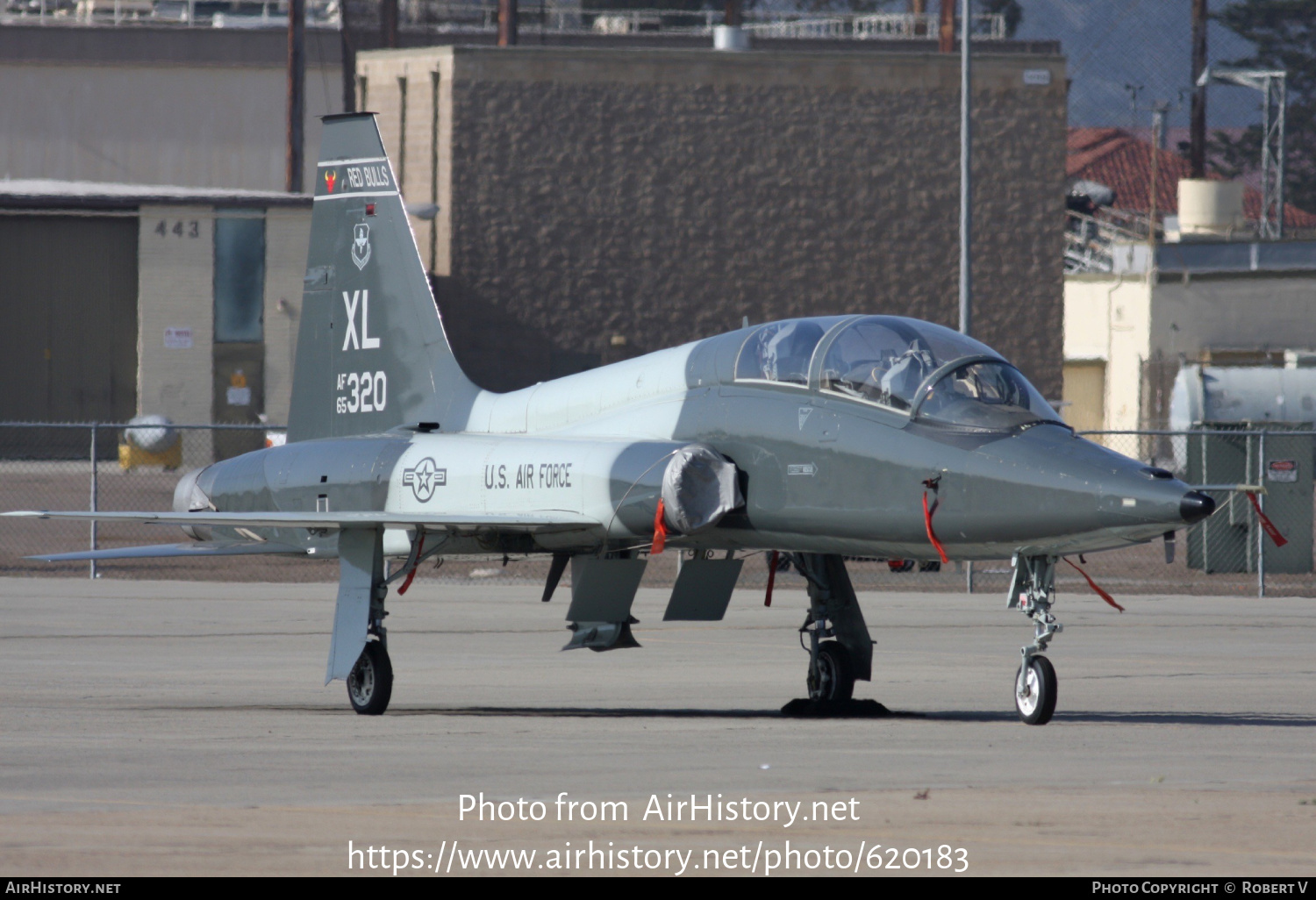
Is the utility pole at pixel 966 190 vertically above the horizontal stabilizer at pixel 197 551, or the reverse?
the utility pole at pixel 966 190

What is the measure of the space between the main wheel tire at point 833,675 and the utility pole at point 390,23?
52193 millimetres

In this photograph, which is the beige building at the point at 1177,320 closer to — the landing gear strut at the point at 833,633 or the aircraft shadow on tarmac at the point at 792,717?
the landing gear strut at the point at 833,633

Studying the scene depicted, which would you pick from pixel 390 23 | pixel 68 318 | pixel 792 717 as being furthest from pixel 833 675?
pixel 390 23

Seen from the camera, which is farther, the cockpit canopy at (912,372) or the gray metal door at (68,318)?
the gray metal door at (68,318)

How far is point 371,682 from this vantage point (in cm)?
1294

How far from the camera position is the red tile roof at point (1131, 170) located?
103 metres

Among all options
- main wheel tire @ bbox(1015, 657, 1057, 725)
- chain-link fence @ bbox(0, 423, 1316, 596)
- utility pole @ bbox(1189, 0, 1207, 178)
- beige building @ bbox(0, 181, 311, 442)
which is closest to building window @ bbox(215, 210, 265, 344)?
beige building @ bbox(0, 181, 311, 442)

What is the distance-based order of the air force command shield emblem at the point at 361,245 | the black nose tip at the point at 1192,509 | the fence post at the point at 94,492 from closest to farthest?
1. the black nose tip at the point at 1192,509
2. the air force command shield emblem at the point at 361,245
3. the fence post at the point at 94,492

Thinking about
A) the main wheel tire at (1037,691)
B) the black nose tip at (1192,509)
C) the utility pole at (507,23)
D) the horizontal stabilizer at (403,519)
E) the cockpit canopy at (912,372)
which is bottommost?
the main wheel tire at (1037,691)

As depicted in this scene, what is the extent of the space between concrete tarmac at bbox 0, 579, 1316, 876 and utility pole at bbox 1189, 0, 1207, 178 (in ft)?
150

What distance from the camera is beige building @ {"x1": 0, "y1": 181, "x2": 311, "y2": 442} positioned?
48406 mm

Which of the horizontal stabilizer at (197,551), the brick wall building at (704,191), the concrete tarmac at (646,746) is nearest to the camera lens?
Answer: the concrete tarmac at (646,746)

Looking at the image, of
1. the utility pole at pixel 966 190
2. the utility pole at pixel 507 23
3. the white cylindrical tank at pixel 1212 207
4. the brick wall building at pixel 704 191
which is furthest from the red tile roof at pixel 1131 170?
the utility pole at pixel 966 190

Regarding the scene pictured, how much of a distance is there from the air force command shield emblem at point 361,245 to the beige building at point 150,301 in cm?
3280
